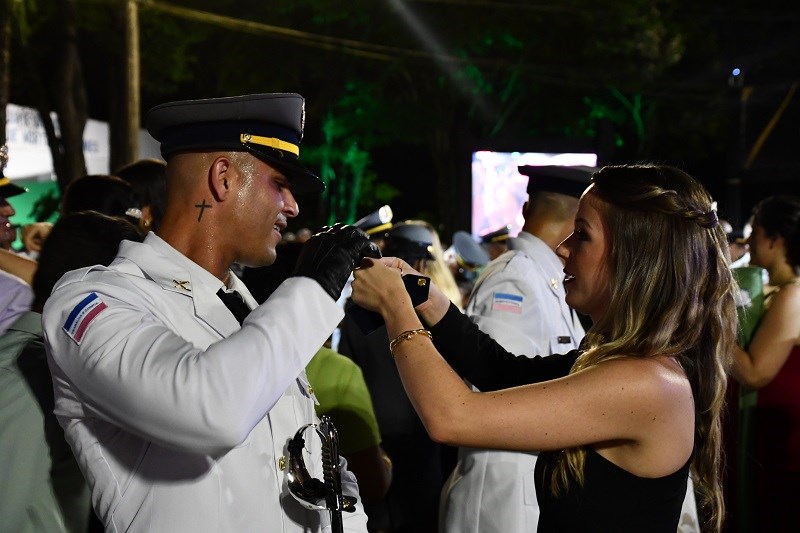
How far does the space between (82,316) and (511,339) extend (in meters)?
2.49


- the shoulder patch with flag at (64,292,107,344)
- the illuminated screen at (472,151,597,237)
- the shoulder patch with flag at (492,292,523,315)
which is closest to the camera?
the shoulder patch with flag at (64,292,107,344)

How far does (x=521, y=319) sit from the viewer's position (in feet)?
14.1

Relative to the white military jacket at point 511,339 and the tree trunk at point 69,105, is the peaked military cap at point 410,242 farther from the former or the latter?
the tree trunk at point 69,105

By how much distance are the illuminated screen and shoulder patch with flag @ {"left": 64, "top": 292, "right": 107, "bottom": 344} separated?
78.4 feet

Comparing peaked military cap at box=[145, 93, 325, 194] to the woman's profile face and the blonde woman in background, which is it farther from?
the blonde woman in background

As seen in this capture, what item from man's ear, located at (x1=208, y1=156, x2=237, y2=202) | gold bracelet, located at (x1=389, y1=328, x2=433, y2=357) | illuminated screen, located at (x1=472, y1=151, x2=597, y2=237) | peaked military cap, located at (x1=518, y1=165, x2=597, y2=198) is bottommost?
illuminated screen, located at (x1=472, y1=151, x2=597, y2=237)

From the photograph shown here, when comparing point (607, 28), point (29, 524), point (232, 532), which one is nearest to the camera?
point (232, 532)

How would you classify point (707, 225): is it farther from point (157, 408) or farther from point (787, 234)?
point (787, 234)

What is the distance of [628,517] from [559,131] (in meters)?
25.0

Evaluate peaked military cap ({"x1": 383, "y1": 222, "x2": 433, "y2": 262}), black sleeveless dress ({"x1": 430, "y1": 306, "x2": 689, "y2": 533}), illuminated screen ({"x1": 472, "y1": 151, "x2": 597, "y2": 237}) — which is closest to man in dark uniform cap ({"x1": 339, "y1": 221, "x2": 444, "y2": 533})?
peaked military cap ({"x1": 383, "y1": 222, "x2": 433, "y2": 262})

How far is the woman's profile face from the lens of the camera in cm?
263

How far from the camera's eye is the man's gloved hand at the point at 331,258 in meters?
2.15

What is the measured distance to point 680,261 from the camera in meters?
2.50

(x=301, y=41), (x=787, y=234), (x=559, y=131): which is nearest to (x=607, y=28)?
Result: (x=559, y=131)
